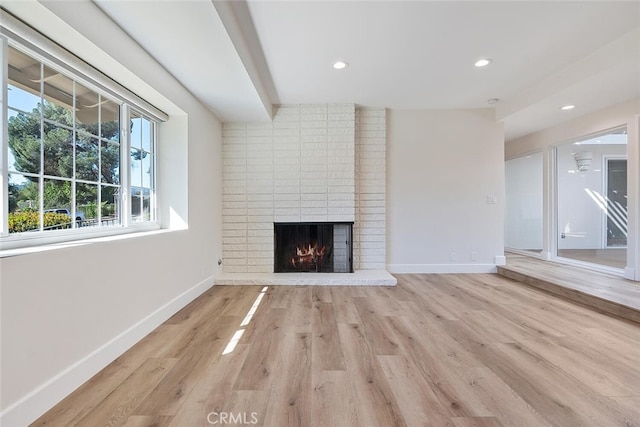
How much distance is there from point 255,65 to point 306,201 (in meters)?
1.86

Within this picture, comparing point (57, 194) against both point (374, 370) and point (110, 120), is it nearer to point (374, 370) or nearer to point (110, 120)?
point (110, 120)

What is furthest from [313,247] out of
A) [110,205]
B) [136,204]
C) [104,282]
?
Answer: [104,282]

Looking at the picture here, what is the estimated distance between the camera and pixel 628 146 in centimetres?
336

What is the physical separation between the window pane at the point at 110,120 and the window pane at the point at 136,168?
223 mm

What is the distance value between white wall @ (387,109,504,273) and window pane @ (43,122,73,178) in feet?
12.1

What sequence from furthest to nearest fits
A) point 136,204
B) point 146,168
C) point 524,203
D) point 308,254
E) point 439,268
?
1. point 524,203
2. point 439,268
3. point 308,254
4. point 146,168
5. point 136,204

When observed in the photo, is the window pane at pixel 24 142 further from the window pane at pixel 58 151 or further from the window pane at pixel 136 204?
the window pane at pixel 136 204

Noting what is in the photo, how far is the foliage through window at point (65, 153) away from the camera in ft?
4.72

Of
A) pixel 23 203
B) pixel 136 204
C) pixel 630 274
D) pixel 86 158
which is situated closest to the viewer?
pixel 23 203

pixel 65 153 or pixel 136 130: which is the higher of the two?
pixel 136 130

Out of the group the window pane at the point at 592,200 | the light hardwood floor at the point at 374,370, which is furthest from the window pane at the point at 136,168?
the window pane at the point at 592,200

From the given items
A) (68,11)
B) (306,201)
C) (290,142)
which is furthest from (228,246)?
(68,11)

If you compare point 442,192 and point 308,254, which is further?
point 442,192

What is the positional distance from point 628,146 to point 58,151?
5777mm
